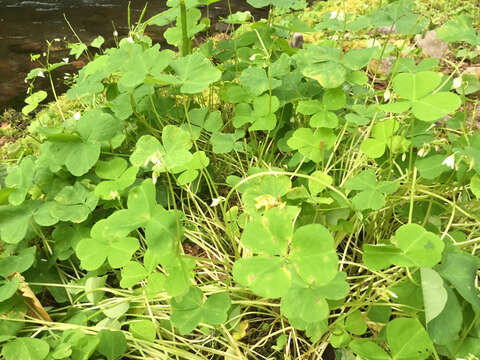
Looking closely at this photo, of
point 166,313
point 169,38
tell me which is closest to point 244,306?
point 166,313

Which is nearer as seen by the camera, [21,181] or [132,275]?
[132,275]

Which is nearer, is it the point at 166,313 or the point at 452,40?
→ the point at 166,313

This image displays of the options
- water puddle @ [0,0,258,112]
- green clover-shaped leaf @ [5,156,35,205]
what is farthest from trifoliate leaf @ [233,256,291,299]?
water puddle @ [0,0,258,112]

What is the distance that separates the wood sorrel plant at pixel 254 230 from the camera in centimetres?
77

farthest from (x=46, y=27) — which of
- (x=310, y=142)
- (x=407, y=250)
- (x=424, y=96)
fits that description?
(x=407, y=250)

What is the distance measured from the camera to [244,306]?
1044mm

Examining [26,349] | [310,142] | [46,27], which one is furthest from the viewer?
[46,27]

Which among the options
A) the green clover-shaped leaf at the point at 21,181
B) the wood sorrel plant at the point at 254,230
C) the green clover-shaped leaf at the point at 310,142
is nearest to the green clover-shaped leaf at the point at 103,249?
the wood sorrel plant at the point at 254,230

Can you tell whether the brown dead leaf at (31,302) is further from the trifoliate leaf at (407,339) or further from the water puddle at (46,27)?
the water puddle at (46,27)

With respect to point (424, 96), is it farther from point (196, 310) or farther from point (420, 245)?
point (196, 310)

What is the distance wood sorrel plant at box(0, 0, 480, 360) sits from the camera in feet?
2.52

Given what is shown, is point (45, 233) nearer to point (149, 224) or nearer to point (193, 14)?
point (149, 224)

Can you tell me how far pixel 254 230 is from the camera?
77cm

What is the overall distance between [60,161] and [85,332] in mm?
572
